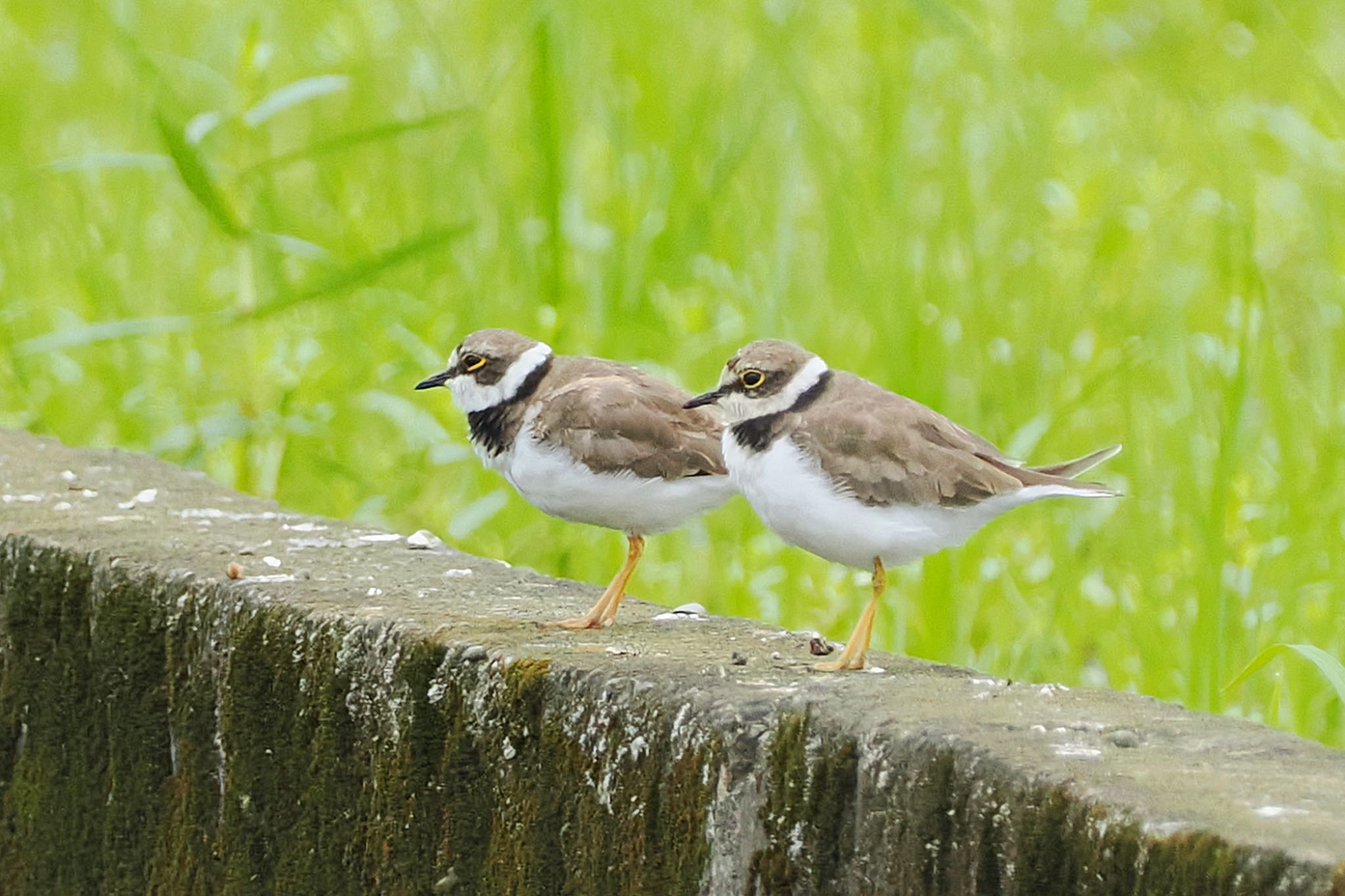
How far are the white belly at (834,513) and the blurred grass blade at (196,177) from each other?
5.60 ft

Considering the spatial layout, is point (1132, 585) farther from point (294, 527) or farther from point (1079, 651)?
point (294, 527)

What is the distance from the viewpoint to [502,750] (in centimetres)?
277

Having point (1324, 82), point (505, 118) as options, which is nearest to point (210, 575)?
point (1324, 82)

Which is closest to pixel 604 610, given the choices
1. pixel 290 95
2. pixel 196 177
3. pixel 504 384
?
pixel 504 384

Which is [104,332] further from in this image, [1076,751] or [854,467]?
[1076,751]

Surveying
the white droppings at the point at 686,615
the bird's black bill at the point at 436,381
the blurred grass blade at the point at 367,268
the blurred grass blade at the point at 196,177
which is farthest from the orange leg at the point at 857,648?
the blurred grass blade at the point at 196,177

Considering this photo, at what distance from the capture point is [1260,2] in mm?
4395

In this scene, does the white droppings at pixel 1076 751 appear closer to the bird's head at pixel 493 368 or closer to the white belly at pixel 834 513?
the white belly at pixel 834 513

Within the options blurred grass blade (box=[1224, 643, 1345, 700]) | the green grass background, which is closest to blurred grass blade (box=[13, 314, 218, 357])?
the green grass background

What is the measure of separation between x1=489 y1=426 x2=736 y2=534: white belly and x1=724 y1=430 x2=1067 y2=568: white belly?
0.36 metres

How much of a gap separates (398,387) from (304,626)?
2794 millimetres

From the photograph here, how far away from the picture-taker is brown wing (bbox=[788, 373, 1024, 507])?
330 centimetres

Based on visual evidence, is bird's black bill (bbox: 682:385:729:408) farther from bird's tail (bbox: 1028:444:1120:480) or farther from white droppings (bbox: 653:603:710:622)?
bird's tail (bbox: 1028:444:1120:480)

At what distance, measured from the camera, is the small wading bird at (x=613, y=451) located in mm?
3709
